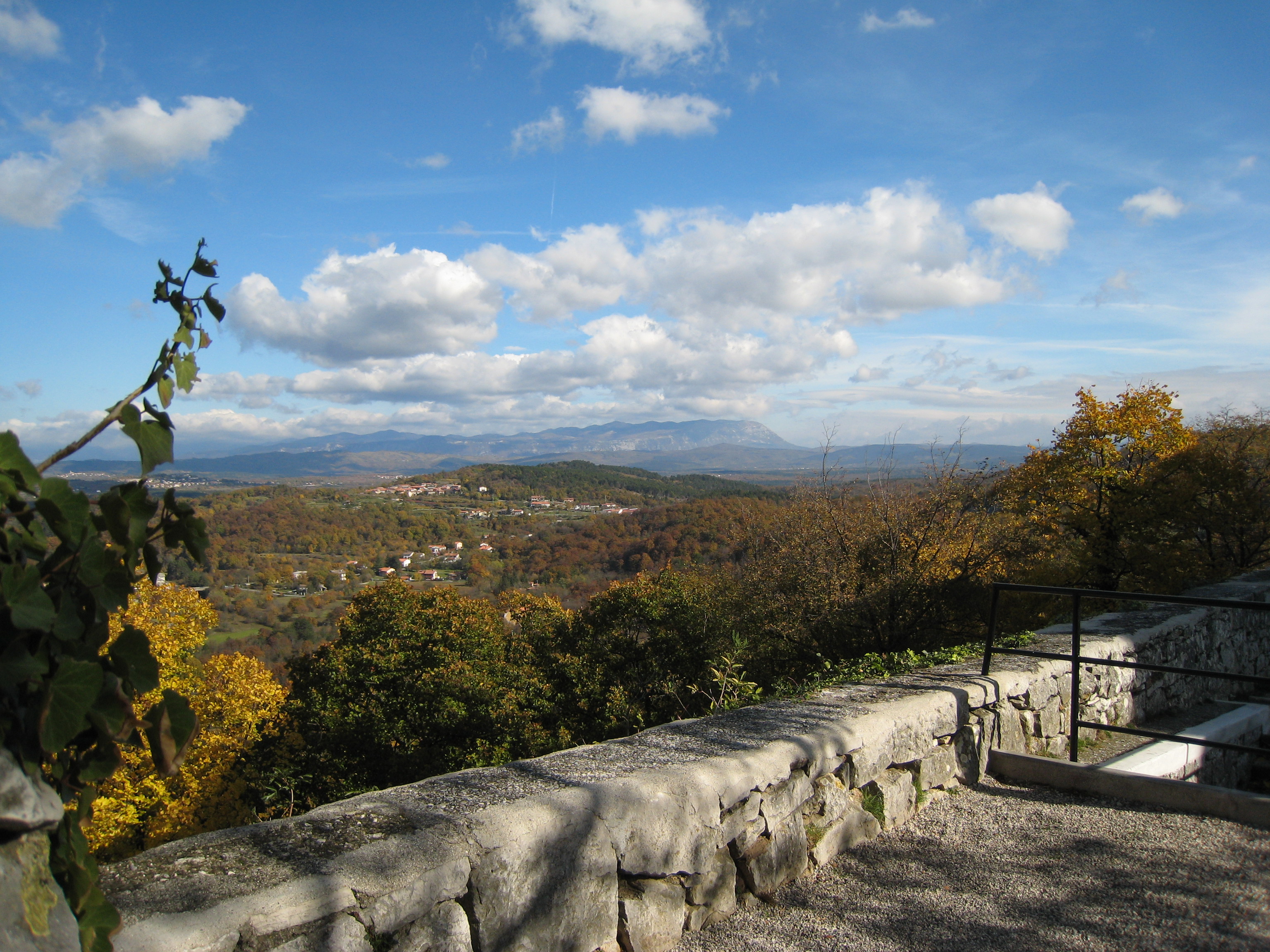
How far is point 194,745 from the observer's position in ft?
35.6

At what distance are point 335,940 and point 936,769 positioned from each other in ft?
9.88

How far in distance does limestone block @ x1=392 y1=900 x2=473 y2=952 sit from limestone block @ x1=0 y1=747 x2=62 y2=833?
1.08m

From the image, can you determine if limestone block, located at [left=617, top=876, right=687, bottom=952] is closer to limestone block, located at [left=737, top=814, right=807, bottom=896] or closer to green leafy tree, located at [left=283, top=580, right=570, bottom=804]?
limestone block, located at [left=737, top=814, right=807, bottom=896]

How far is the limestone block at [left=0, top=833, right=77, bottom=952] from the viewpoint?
1.05 metres

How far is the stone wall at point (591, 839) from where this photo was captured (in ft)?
5.86

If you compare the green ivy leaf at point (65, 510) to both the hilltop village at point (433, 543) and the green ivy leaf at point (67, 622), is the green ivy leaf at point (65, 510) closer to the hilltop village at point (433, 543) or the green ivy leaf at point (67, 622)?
the green ivy leaf at point (67, 622)

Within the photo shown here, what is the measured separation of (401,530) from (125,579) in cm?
6528

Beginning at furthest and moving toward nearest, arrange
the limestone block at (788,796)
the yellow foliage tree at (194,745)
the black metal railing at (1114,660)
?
the yellow foliage tree at (194,745), the black metal railing at (1114,660), the limestone block at (788,796)

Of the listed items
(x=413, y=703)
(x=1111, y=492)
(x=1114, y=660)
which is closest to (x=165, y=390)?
(x=1114, y=660)

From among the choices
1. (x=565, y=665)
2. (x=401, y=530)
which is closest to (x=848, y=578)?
(x=565, y=665)

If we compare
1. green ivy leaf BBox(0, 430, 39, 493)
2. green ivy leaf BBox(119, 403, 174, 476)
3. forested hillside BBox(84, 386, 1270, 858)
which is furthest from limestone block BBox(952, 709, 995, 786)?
forested hillside BBox(84, 386, 1270, 858)

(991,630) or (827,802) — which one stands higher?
(991,630)

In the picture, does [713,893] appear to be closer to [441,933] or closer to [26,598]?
[441,933]

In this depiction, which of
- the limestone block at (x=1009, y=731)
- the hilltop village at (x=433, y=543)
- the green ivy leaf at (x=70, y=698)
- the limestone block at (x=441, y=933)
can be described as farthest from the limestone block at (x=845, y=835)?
the hilltop village at (x=433, y=543)
